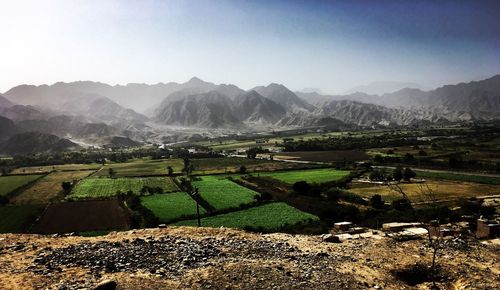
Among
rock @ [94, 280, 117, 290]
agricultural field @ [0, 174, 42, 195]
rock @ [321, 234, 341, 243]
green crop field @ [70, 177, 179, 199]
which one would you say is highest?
rock @ [94, 280, 117, 290]

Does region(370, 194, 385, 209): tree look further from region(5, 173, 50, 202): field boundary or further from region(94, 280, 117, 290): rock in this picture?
region(5, 173, 50, 202): field boundary

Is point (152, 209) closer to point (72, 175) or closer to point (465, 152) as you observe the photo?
point (72, 175)

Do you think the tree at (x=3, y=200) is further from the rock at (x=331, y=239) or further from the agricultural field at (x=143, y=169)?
the rock at (x=331, y=239)

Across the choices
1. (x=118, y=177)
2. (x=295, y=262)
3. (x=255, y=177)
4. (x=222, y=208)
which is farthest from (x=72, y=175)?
(x=295, y=262)

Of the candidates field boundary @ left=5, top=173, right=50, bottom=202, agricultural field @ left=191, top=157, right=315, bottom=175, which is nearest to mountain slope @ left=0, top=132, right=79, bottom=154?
agricultural field @ left=191, top=157, right=315, bottom=175

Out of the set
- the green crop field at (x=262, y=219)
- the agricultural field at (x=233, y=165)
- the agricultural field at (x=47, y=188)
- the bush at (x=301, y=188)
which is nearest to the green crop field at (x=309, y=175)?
the agricultural field at (x=233, y=165)

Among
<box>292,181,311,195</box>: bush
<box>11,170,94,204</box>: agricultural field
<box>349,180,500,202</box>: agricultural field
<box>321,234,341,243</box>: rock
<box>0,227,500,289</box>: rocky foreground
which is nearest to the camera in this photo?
<box>0,227,500,289</box>: rocky foreground

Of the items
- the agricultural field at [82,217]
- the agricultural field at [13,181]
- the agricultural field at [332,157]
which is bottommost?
the agricultural field at [82,217]
